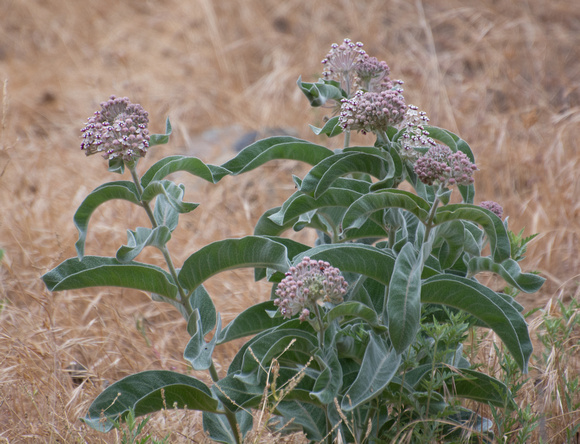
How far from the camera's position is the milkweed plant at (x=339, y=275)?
48.7 inches

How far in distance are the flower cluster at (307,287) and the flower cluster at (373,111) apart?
0.30 metres

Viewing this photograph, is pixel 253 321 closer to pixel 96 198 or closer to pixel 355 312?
pixel 355 312

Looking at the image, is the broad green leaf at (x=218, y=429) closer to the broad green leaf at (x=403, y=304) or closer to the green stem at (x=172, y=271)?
the green stem at (x=172, y=271)

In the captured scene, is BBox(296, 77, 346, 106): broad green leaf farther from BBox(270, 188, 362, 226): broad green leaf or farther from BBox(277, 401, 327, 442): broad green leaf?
BBox(277, 401, 327, 442): broad green leaf

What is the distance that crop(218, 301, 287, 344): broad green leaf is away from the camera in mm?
1501

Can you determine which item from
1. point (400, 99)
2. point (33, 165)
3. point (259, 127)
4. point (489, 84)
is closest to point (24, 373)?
point (400, 99)

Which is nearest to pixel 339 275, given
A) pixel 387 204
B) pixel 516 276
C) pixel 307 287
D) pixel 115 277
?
pixel 307 287

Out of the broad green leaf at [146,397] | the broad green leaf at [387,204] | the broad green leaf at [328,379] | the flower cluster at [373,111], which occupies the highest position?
the flower cluster at [373,111]

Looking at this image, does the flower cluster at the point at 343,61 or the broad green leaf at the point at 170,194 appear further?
the flower cluster at the point at 343,61

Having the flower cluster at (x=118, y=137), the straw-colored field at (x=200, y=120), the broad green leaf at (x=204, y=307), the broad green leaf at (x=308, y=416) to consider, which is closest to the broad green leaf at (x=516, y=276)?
the broad green leaf at (x=308, y=416)

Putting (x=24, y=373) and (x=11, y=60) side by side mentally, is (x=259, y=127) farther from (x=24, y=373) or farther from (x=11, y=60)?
(x=11, y=60)

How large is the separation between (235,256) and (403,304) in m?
0.39

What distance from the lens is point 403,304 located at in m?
1.19

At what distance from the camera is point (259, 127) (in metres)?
4.55
